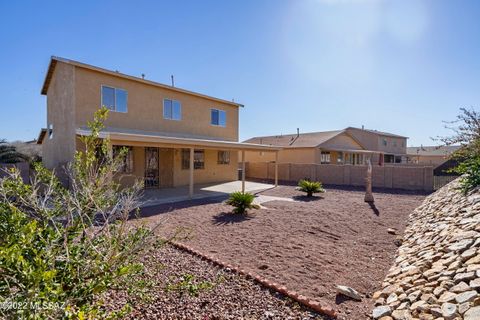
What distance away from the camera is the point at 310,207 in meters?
10.9

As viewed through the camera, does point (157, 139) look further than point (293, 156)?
No

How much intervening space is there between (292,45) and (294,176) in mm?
11881

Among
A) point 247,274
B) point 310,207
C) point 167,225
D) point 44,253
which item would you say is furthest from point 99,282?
point 310,207

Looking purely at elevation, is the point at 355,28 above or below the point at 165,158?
above

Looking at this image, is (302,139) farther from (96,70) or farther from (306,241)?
(306,241)

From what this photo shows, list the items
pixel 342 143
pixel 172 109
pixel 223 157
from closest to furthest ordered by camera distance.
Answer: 1. pixel 172 109
2. pixel 223 157
3. pixel 342 143

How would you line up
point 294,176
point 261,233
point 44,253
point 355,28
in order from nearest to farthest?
point 44,253 → point 261,233 → point 355,28 → point 294,176

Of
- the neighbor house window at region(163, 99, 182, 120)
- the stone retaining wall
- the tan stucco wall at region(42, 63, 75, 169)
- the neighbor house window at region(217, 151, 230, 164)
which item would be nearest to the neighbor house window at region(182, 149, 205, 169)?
the neighbor house window at region(217, 151, 230, 164)

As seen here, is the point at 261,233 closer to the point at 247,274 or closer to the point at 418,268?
the point at 247,274

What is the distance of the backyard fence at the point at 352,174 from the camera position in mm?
16250

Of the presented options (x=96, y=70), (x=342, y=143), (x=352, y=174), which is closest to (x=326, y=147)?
(x=342, y=143)

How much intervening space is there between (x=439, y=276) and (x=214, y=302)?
3307mm

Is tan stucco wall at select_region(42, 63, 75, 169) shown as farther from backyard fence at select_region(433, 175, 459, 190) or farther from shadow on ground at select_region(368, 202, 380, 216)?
backyard fence at select_region(433, 175, 459, 190)

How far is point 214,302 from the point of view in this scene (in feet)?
12.8
